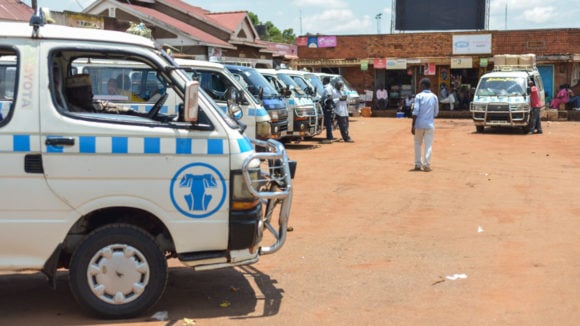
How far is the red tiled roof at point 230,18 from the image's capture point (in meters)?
38.4

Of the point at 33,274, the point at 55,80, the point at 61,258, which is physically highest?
the point at 55,80

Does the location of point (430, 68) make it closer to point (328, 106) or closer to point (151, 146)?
point (328, 106)

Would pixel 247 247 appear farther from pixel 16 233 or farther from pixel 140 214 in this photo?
pixel 16 233

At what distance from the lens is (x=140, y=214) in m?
5.52

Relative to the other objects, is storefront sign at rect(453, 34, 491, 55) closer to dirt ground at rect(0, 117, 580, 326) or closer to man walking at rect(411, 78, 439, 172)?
man walking at rect(411, 78, 439, 172)

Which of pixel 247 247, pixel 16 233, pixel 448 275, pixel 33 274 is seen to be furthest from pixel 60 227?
pixel 448 275

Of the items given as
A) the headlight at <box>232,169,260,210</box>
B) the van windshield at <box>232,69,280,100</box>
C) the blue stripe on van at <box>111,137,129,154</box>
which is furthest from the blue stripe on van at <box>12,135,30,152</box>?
the van windshield at <box>232,69,280,100</box>

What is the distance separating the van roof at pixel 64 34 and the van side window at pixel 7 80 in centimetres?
15

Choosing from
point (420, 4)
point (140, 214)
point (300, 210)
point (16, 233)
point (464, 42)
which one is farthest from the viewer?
point (420, 4)

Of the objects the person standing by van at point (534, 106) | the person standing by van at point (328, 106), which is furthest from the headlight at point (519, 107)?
the person standing by van at point (328, 106)

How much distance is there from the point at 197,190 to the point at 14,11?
17.2 m

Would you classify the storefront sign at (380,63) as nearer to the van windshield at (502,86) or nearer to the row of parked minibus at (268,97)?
the van windshield at (502,86)

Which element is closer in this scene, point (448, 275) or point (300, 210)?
point (448, 275)

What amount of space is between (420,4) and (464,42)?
485cm
